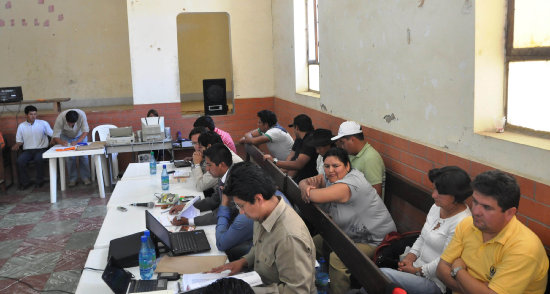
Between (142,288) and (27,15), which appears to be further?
(27,15)

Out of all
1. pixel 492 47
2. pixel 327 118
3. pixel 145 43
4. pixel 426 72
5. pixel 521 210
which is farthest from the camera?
pixel 145 43

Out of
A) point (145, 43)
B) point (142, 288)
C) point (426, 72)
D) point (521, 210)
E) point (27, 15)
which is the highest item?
point (27, 15)

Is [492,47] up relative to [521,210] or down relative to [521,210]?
up

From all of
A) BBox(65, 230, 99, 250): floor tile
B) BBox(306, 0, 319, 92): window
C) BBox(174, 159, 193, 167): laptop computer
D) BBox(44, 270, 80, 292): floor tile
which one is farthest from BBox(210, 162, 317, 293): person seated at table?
BBox(306, 0, 319, 92): window

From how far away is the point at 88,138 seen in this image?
886cm

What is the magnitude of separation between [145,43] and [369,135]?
5.09m

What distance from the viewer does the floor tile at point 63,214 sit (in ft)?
21.9

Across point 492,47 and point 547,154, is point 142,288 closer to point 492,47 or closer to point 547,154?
point 547,154

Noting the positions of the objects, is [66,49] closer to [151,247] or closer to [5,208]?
[5,208]

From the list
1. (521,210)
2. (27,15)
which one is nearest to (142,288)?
(521,210)

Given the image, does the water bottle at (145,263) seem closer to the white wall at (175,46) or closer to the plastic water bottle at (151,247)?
the plastic water bottle at (151,247)

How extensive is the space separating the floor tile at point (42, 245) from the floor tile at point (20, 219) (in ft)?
2.49

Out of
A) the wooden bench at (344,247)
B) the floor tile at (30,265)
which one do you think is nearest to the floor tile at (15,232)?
the floor tile at (30,265)

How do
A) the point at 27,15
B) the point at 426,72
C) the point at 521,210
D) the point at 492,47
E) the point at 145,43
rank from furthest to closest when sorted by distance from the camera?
the point at 27,15 < the point at 145,43 < the point at 426,72 < the point at 492,47 < the point at 521,210
